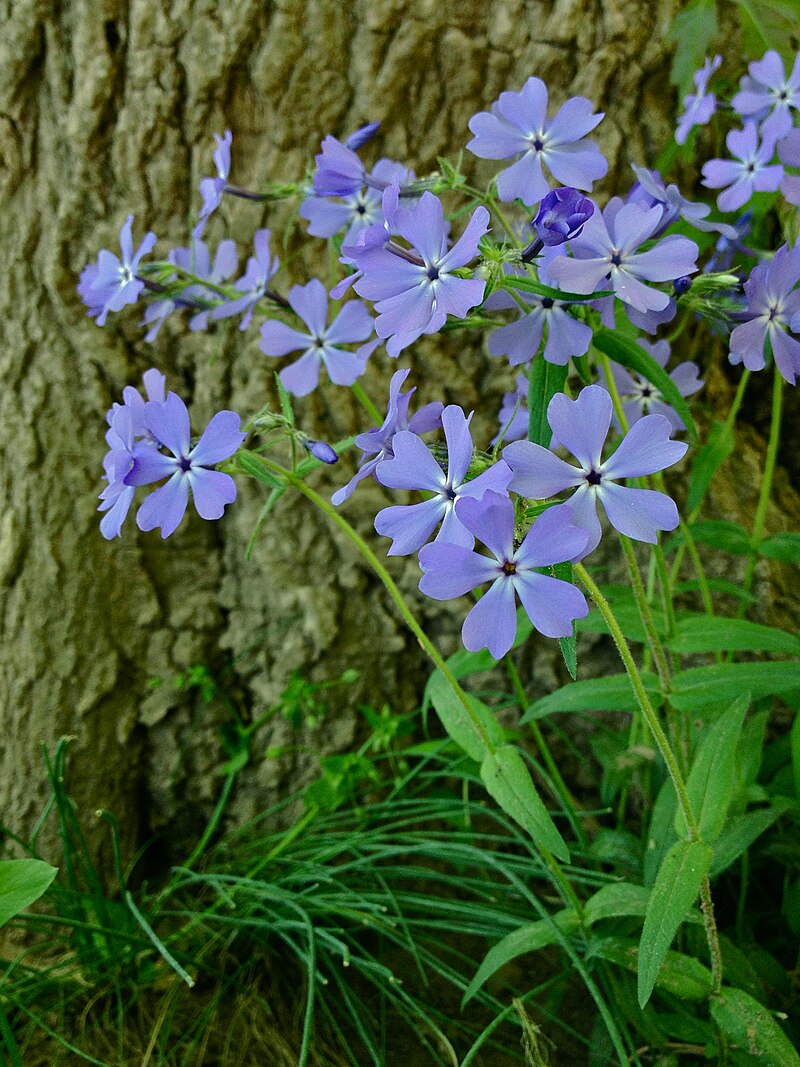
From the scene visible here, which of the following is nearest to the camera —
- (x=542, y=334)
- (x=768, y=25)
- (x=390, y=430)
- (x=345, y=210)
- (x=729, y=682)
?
(x=390, y=430)

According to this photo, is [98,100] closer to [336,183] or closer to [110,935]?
[336,183]

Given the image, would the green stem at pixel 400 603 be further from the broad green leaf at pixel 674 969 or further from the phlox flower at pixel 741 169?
the phlox flower at pixel 741 169

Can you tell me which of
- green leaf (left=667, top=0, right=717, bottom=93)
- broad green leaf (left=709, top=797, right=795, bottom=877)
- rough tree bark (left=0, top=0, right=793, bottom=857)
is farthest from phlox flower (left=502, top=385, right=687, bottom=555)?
green leaf (left=667, top=0, right=717, bottom=93)

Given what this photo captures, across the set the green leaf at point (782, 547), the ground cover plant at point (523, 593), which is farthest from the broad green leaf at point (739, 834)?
the green leaf at point (782, 547)

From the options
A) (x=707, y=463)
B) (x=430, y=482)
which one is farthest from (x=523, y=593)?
(x=707, y=463)

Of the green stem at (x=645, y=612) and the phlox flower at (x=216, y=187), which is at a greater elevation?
the phlox flower at (x=216, y=187)

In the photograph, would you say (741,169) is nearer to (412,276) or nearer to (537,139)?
(537,139)
